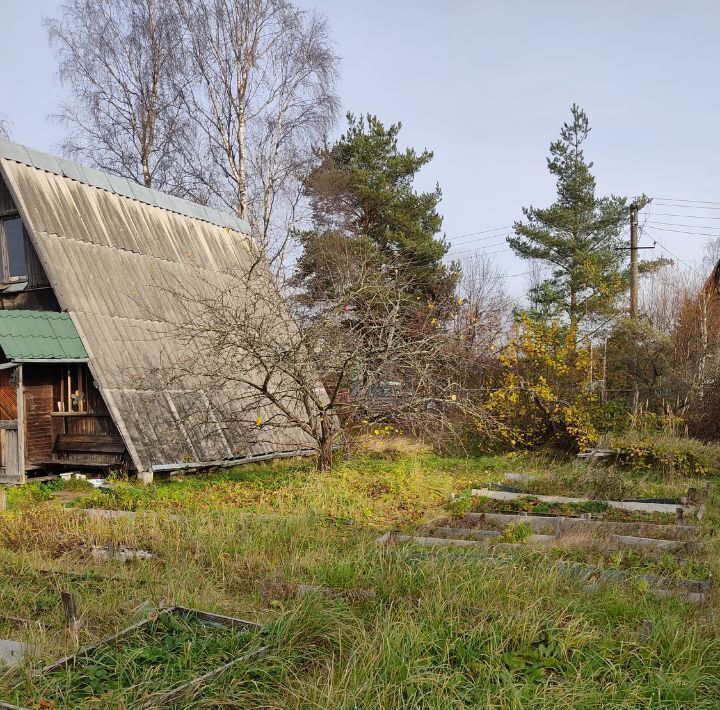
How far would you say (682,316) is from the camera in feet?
69.3

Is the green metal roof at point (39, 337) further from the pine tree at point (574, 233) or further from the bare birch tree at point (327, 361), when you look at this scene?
the pine tree at point (574, 233)

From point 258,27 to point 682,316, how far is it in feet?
49.2

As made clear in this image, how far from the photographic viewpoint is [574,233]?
96.0 feet

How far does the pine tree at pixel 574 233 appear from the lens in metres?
28.6

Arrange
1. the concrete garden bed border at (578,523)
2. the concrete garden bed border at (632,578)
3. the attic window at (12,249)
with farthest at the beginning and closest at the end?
the attic window at (12,249) → the concrete garden bed border at (578,523) → the concrete garden bed border at (632,578)

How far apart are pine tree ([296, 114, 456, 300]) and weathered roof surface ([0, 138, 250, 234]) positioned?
5.86 metres

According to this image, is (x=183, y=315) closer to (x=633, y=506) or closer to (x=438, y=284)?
(x=633, y=506)

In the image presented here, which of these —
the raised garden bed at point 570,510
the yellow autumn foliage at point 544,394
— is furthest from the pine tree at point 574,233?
the raised garden bed at point 570,510

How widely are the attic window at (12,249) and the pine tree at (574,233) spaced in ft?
66.7

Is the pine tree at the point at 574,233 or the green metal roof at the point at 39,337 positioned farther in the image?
the pine tree at the point at 574,233

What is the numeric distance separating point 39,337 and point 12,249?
289cm

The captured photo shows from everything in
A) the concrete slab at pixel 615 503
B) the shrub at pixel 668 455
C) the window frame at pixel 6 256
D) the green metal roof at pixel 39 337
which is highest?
the window frame at pixel 6 256

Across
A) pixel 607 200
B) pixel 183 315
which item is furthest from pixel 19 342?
pixel 607 200

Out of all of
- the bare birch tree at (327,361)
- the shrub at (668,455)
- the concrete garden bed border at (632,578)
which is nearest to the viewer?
the concrete garden bed border at (632,578)
